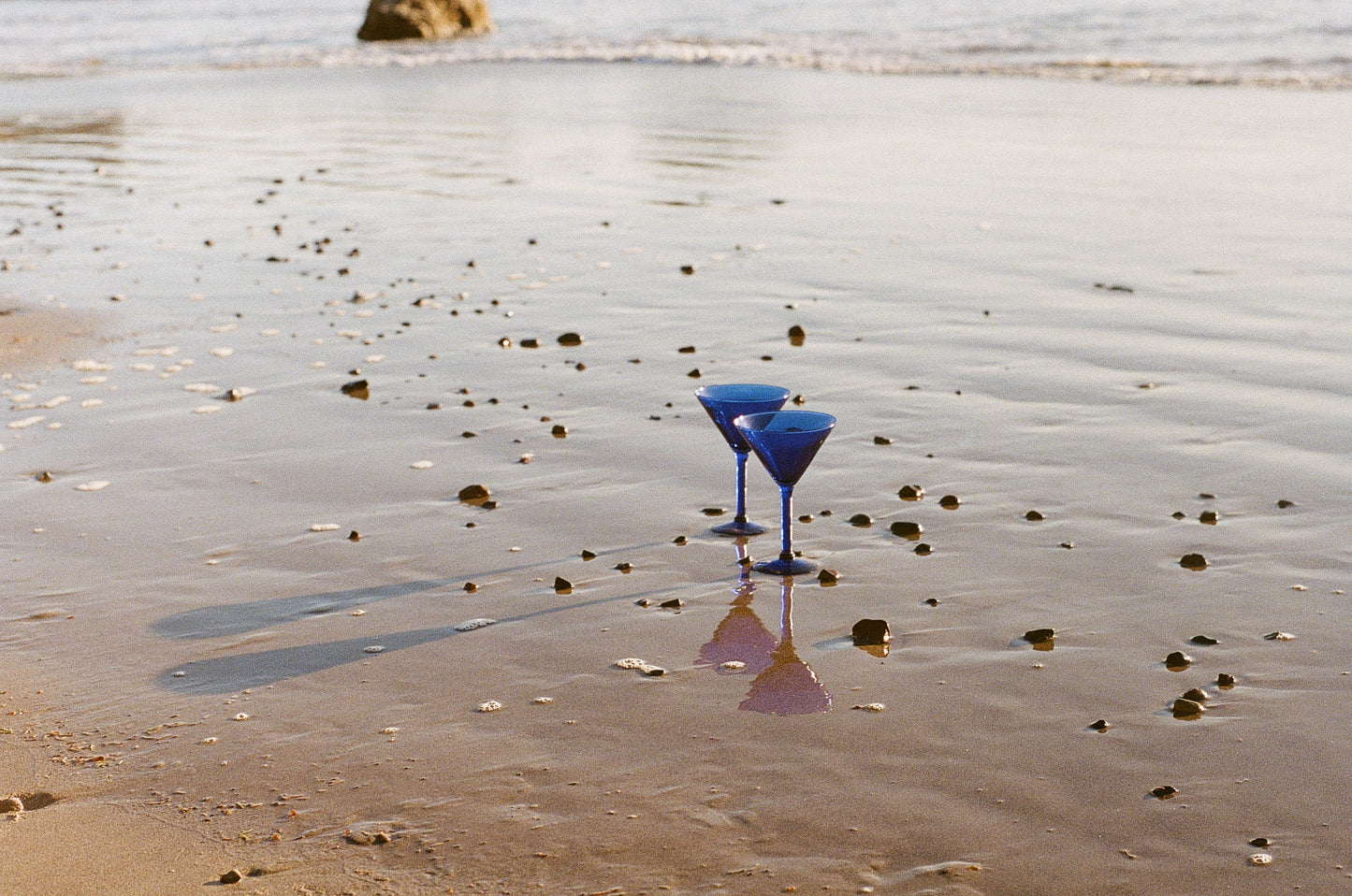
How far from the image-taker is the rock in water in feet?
146

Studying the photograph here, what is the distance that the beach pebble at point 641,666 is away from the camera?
4742 millimetres

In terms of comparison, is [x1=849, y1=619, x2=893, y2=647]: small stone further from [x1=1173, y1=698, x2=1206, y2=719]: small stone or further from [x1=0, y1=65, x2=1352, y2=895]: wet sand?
[x1=1173, y1=698, x2=1206, y2=719]: small stone

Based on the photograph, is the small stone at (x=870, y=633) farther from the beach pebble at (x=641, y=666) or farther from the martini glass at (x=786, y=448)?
the beach pebble at (x=641, y=666)

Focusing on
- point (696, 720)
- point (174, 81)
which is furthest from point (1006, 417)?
point (174, 81)

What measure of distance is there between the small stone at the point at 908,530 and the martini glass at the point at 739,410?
565 mm

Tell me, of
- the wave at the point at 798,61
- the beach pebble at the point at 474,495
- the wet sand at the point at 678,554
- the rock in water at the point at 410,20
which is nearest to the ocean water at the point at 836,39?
the wave at the point at 798,61

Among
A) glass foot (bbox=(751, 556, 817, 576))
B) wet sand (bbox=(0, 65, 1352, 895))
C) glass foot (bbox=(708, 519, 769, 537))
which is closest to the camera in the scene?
wet sand (bbox=(0, 65, 1352, 895))

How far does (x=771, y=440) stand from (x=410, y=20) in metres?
42.5

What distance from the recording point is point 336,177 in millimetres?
16438

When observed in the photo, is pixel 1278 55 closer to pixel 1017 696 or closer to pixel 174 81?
pixel 174 81

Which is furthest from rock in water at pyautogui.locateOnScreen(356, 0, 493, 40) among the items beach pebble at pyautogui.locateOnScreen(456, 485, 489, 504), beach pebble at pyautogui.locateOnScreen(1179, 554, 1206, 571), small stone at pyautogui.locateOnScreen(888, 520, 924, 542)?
beach pebble at pyautogui.locateOnScreen(1179, 554, 1206, 571)

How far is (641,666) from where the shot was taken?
15.7ft

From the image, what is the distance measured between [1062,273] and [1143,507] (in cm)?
470

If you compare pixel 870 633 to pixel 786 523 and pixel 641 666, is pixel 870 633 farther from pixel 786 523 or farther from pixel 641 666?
pixel 641 666
